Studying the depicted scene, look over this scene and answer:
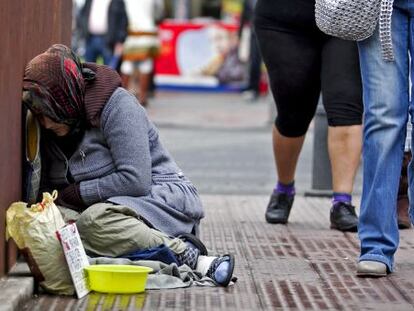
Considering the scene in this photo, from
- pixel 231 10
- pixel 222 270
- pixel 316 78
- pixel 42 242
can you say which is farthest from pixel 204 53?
pixel 42 242

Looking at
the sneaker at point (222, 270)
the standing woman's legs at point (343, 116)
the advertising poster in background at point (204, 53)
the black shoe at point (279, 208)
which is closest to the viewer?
the sneaker at point (222, 270)

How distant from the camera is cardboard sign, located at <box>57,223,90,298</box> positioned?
448 cm

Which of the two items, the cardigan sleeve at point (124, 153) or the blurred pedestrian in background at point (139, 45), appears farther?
the blurred pedestrian in background at point (139, 45)

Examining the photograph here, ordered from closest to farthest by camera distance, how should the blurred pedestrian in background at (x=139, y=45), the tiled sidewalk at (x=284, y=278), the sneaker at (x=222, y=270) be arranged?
the tiled sidewalk at (x=284, y=278)
the sneaker at (x=222, y=270)
the blurred pedestrian in background at (x=139, y=45)

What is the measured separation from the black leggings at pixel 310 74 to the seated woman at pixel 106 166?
4.24 feet

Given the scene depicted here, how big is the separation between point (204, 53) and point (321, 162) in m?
14.6

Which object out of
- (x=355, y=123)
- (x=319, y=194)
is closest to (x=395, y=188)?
(x=355, y=123)

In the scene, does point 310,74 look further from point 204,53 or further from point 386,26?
point 204,53

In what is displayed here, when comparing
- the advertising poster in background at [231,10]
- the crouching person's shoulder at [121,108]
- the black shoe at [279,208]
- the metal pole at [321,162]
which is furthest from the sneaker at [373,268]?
the advertising poster in background at [231,10]

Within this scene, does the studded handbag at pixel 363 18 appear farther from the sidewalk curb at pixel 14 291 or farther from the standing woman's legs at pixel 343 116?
the sidewalk curb at pixel 14 291

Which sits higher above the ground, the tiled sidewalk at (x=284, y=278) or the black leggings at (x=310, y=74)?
the black leggings at (x=310, y=74)

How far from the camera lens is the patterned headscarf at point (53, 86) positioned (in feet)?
15.8

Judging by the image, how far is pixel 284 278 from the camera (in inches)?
197

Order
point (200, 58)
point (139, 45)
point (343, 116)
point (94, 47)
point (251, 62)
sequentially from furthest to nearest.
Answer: point (200, 58) → point (251, 62) → point (139, 45) → point (94, 47) → point (343, 116)
